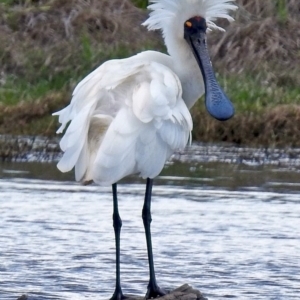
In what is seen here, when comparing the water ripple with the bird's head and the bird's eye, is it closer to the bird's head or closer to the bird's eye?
the bird's head

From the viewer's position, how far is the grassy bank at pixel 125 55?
1630 centimetres

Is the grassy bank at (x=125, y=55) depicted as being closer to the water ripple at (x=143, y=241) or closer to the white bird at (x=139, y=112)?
the water ripple at (x=143, y=241)

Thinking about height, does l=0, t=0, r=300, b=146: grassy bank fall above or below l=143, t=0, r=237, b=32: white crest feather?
below

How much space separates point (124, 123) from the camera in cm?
776

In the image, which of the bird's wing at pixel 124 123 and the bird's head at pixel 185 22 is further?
the bird's head at pixel 185 22

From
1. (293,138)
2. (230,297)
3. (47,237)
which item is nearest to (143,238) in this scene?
(47,237)

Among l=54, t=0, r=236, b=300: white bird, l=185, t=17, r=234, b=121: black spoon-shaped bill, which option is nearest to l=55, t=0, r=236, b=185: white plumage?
l=54, t=0, r=236, b=300: white bird

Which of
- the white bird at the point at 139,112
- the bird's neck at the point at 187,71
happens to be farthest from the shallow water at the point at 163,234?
the bird's neck at the point at 187,71

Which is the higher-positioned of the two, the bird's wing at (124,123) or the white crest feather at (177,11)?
the white crest feather at (177,11)

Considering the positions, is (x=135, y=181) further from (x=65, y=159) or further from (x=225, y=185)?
(x=65, y=159)

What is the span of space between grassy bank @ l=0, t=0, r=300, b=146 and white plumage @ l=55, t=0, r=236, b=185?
7.91 m

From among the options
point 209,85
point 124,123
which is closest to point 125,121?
point 124,123

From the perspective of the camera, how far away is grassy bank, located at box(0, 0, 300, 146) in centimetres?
1630

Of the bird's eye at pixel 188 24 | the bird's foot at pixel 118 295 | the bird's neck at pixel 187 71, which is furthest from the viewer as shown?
the bird's eye at pixel 188 24
